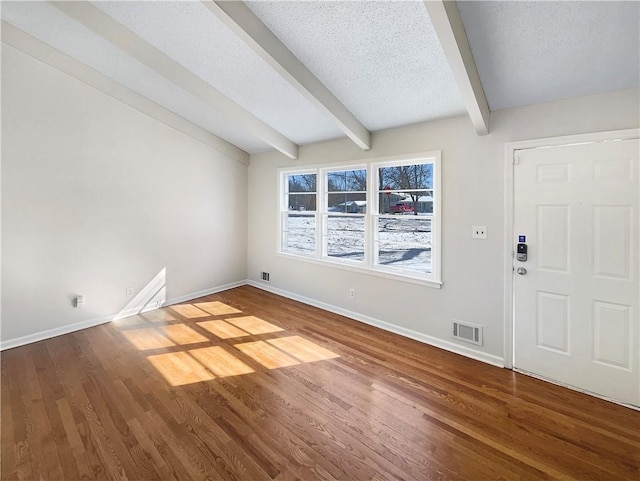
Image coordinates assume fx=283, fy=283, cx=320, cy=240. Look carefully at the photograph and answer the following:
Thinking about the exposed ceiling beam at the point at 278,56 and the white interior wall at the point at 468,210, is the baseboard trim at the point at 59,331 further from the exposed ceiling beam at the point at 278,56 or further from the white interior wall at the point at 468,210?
the exposed ceiling beam at the point at 278,56

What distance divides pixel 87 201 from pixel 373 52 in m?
3.52

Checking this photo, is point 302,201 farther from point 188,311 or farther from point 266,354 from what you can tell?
point 266,354

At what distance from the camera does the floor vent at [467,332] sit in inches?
109

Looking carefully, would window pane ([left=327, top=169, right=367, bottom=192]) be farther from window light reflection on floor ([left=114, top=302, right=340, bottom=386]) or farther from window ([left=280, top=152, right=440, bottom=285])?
window light reflection on floor ([left=114, top=302, right=340, bottom=386])

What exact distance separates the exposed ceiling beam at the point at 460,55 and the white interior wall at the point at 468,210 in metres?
0.28

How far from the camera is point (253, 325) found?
11.6 feet

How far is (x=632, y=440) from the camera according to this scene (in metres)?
1.79

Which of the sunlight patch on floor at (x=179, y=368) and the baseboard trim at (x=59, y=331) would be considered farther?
the baseboard trim at (x=59, y=331)

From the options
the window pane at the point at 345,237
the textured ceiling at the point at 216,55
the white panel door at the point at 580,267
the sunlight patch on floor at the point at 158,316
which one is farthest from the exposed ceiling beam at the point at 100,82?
the white panel door at the point at 580,267

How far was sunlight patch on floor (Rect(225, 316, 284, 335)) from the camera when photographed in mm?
3389

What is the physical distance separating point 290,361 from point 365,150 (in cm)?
259

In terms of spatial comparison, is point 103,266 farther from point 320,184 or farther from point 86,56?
point 320,184

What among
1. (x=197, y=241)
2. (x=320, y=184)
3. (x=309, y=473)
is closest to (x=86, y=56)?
(x=197, y=241)

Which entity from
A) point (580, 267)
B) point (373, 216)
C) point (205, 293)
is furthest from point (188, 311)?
point (580, 267)
